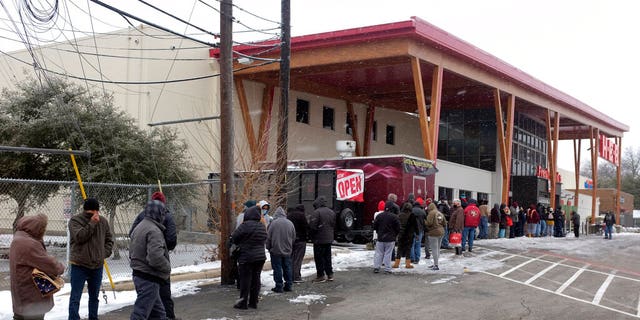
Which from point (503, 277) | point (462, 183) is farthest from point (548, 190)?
point (503, 277)

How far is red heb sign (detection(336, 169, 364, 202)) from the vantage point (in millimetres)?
20234

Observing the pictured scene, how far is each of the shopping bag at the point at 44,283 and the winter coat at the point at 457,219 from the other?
39.5 ft

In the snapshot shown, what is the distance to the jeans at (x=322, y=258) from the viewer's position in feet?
40.1

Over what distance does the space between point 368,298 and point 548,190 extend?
31982 millimetres

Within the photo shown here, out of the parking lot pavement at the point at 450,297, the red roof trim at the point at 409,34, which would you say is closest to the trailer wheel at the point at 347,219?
the parking lot pavement at the point at 450,297

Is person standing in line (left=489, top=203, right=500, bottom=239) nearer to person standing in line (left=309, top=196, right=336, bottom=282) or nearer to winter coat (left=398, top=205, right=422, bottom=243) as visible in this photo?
winter coat (left=398, top=205, right=422, bottom=243)

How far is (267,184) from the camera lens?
15367 millimetres

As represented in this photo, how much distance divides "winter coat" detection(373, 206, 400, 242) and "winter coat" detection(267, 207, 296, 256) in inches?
114

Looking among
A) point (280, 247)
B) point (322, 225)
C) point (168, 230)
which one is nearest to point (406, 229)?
point (322, 225)

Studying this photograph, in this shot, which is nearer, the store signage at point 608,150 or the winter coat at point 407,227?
the winter coat at point 407,227

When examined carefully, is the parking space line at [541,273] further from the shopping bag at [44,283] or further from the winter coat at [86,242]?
the shopping bag at [44,283]

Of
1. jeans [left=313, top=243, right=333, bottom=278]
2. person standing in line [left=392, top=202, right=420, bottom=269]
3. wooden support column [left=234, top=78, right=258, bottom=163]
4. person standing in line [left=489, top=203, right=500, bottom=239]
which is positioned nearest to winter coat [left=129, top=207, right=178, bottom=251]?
jeans [left=313, top=243, right=333, bottom=278]

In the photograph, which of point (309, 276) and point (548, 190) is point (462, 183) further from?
point (309, 276)

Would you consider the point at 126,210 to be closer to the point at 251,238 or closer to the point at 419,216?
the point at 419,216
